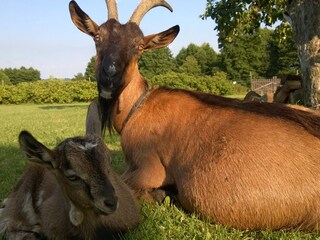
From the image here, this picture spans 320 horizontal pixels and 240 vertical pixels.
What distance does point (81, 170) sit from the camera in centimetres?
287

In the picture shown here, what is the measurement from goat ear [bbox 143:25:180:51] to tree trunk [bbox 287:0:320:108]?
6.47m

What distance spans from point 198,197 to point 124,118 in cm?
166

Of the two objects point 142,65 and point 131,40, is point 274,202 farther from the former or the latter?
point 142,65

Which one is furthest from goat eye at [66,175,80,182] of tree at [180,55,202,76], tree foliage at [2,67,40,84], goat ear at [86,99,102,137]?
tree foliage at [2,67,40,84]

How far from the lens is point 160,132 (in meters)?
4.28

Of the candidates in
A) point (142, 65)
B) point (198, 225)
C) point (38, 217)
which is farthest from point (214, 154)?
point (142, 65)

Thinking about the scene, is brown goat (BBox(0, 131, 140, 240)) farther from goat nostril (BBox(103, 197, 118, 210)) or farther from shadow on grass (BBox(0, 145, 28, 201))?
shadow on grass (BBox(0, 145, 28, 201))

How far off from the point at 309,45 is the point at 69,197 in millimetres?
9690

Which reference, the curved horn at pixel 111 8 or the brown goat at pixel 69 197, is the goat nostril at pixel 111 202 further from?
the curved horn at pixel 111 8

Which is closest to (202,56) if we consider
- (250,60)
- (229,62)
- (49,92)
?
(229,62)

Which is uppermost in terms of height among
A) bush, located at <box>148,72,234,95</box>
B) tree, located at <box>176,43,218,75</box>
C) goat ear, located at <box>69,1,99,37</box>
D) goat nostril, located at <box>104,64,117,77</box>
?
goat ear, located at <box>69,1,99,37</box>

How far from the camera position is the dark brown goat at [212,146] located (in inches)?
134

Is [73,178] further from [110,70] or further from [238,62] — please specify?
[238,62]

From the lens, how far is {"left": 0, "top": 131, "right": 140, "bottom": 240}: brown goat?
2845 mm
